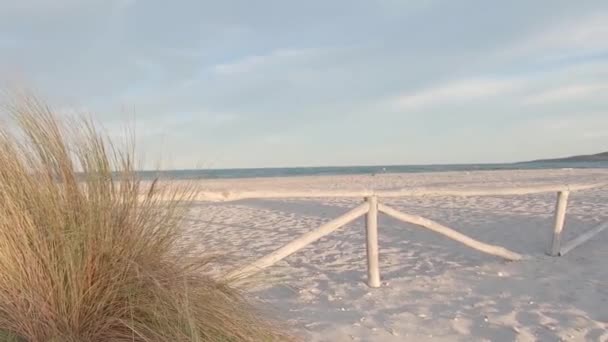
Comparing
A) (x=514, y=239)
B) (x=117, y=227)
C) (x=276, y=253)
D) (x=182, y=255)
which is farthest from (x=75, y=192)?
(x=514, y=239)

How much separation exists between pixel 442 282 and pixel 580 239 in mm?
2232

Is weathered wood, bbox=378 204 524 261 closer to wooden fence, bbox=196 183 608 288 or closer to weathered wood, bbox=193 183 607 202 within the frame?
wooden fence, bbox=196 183 608 288

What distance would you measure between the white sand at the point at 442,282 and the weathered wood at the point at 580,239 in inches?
3.3

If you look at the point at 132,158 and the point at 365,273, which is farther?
the point at 365,273

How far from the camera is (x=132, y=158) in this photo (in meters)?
3.18

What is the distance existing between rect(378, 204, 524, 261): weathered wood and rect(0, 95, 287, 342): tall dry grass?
252 cm

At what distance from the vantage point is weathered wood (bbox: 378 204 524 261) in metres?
5.34

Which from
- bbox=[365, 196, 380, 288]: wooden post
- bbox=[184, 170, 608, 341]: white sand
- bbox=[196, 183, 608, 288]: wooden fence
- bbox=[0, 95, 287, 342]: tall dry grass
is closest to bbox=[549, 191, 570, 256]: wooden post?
bbox=[196, 183, 608, 288]: wooden fence

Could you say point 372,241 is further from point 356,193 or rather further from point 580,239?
point 580,239

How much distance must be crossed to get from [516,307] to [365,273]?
5.54ft

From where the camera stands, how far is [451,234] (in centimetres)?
563

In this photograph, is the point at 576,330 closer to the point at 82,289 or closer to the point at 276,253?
the point at 276,253

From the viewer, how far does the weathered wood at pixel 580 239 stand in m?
6.20

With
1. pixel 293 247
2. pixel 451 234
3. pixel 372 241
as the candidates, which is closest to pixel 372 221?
pixel 372 241
